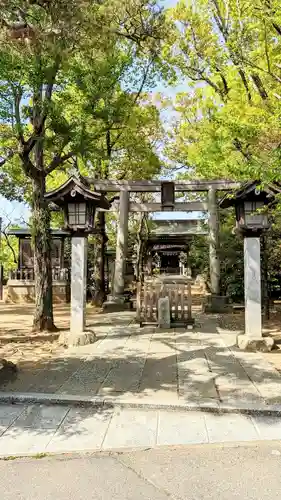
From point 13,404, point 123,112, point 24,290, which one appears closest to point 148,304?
Result: point 123,112

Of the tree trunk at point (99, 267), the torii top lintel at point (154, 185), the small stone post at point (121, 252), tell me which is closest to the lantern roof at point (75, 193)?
the torii top lintel at point (154, 185)

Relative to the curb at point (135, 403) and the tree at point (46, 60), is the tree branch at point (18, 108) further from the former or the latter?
the curb at point (135, 403)

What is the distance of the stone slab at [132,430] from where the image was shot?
151 inches

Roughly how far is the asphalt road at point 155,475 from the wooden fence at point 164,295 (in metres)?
6.61

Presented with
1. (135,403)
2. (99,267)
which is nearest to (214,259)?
(99,267)

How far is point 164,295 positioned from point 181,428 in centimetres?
628

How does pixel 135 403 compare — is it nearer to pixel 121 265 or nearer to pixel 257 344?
pixel 257 344

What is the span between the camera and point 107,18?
678 cm

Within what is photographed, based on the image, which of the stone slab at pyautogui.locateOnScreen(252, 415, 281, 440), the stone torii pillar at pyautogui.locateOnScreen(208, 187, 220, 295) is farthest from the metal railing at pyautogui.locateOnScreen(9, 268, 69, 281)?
the stone slab at pyautogui.locateOnScreen(252, 415, 281, 440)

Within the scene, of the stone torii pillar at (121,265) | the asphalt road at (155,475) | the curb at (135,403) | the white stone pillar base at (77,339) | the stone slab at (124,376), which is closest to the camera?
the asphalt road at (155,475)

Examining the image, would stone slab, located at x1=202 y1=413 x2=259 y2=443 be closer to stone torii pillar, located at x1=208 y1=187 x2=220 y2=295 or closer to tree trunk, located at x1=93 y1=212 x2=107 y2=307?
stone torii pillar, located at x1=208 y1=187 x2=220 y2=295

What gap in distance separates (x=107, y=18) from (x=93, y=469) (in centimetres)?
693

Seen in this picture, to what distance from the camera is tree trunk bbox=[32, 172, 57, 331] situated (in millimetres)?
9773

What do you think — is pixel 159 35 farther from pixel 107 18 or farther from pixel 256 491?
pixel 256 491
